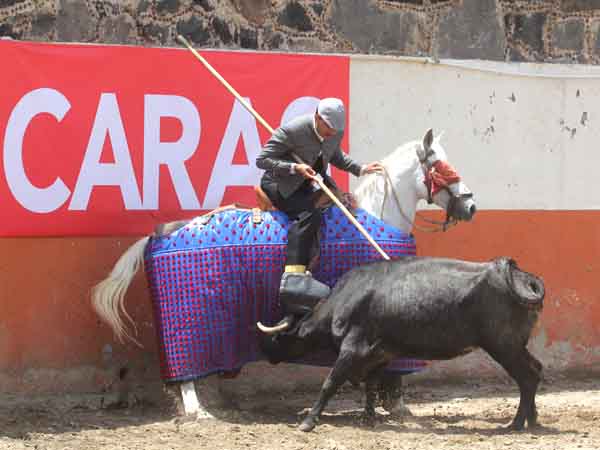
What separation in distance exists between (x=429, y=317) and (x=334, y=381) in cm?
72

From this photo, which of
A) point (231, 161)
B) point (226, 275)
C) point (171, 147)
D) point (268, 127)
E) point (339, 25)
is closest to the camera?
point (226, 275)

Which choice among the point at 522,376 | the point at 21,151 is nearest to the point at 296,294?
the point at 522,376

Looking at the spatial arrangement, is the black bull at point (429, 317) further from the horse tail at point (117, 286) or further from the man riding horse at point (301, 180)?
the horse tail at point (117, 286)

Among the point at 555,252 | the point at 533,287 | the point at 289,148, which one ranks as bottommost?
the point at 555,252

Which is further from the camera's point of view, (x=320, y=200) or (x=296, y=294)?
(x=320, y=200)

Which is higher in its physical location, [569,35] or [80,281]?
[569,35]

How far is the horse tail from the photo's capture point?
772 cm

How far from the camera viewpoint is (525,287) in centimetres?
694

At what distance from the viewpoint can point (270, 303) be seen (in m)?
7.54

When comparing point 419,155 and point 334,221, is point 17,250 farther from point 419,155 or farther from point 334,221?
point 419,155

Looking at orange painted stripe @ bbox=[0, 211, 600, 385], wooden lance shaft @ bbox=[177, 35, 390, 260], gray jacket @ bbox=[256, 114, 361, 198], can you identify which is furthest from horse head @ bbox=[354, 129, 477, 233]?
orange painted stripe @ bbox=[0, 211, 600, 385]

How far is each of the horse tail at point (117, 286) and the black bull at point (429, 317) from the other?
1.24 m

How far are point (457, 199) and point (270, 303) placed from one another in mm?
1399

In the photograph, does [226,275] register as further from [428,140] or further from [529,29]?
[529,29]
